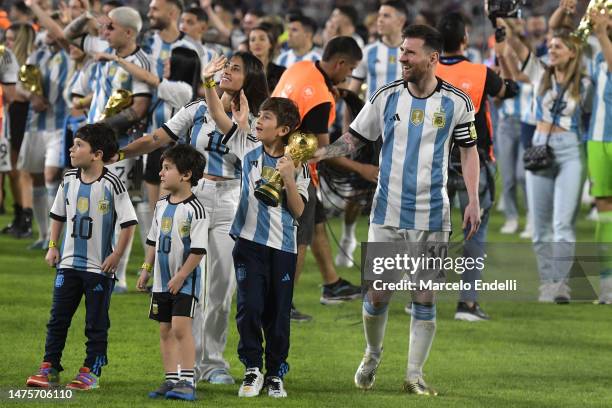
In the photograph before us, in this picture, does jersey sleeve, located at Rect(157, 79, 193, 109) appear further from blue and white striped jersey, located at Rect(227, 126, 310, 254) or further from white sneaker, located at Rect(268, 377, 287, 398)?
white sneaker, located at Rect(268, 377, 287, 398)

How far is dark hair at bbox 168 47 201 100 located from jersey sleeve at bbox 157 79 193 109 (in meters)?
0.24

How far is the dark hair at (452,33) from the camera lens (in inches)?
357

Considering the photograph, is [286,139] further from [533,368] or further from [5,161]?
[5,161]

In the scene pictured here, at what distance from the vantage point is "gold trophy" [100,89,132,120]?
9.26 m

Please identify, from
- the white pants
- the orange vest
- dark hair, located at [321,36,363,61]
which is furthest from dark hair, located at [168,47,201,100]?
the white pants

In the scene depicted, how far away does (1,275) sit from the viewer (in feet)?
36.0

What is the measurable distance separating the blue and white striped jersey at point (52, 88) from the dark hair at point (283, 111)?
595 cm

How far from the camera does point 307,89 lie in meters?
8.51

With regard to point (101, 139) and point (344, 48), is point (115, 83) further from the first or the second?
point (101, 139)

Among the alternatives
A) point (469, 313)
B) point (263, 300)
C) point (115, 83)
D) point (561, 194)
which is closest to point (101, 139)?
point (263, 300)

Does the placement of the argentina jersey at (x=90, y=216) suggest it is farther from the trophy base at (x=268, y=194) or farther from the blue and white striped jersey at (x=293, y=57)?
the blue and white striped jersey at (x=293, y=57)

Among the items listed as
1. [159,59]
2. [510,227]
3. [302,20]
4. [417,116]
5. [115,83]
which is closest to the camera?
[417,116]

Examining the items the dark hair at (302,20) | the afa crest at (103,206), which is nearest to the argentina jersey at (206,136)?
the afa crest at (103,206)

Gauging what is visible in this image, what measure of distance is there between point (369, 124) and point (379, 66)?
17.0 ft
